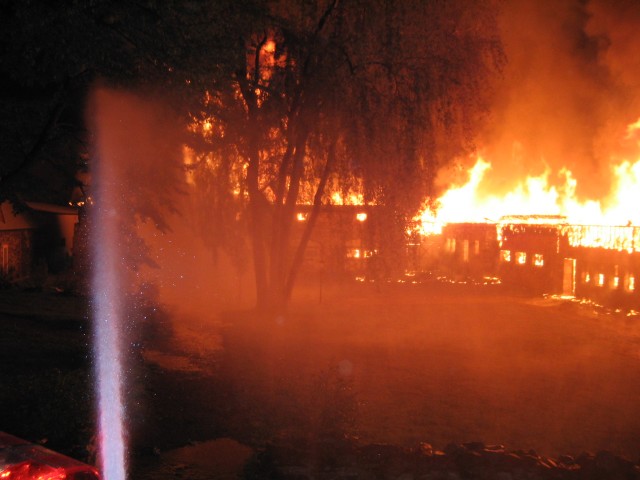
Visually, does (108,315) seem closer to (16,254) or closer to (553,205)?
(16,254)

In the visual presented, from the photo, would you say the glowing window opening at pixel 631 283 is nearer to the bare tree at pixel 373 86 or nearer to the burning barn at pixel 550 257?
the burning barn at pixel 550 257

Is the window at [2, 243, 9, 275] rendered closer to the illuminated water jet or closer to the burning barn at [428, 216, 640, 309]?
the illuminated water jet

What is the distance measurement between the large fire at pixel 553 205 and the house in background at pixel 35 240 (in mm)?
16511

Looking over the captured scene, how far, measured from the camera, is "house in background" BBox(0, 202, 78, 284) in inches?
945

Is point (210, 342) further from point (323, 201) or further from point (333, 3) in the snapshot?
point (333, 3)

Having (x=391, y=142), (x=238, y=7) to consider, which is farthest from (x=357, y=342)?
(x=238, y=7)

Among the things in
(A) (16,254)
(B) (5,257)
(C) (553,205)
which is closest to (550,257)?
(C) (553,205)

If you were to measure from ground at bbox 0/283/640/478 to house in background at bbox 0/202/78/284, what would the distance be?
23.4 ft

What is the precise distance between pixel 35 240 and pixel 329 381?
19.6 m

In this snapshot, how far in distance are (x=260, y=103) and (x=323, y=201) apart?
12.3ft

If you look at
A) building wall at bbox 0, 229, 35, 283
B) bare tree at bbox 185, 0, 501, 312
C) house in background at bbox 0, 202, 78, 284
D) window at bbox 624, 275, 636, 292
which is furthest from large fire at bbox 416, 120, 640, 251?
building wall at bbox 0, 229, 35, 283

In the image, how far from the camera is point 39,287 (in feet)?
63.7

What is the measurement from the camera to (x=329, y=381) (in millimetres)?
12148

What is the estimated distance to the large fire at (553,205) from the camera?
29531 millimetres
